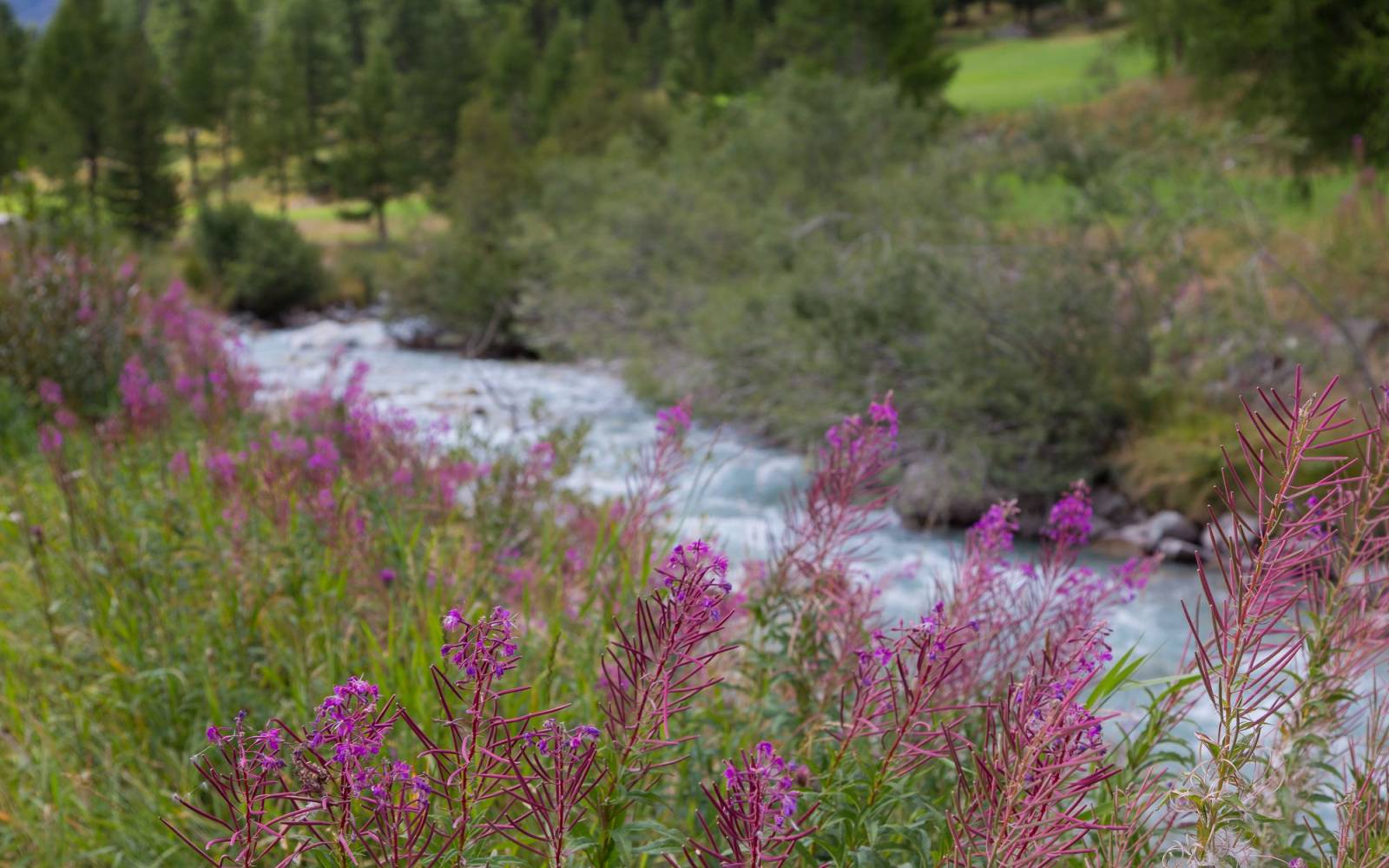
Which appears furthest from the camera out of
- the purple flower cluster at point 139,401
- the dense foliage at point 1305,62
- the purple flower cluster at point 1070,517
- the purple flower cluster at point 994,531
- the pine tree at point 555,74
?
the pine tree at point 555,74

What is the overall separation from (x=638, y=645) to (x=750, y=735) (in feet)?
3.53

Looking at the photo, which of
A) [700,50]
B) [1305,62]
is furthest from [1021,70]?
[1305,62]

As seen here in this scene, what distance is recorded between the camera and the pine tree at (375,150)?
4088cm

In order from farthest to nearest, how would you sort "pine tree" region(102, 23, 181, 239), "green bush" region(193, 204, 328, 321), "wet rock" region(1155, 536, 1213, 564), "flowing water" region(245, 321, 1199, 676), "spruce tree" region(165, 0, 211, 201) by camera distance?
"spruce tree" region(165, 0, 211, 201) → "pine tree" region(102, 23, 181, 239) → "green bush" region(193, 204, 328, 321) → "wet rock" region(1155, 536, 1213, 564) → "flowing water" region(245, 321, 1199, 676)

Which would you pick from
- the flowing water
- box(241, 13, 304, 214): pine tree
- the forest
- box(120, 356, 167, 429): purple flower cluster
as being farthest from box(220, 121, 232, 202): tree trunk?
box(120, 356, 167, 429): purple flower cluster

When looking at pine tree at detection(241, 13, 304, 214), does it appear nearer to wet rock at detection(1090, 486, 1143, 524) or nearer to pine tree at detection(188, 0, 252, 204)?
pine tree at detection(188, 0, 252, 204)

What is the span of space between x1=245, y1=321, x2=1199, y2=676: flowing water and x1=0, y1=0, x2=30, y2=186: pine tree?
20.9 meters

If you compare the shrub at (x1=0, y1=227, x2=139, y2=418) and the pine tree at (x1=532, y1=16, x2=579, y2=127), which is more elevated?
the pine tree at (x1=532, y1=16, x2=579, y2=127)

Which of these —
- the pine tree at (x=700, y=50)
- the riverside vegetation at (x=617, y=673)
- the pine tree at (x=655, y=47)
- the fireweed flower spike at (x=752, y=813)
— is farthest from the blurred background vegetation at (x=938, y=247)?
the pine tree at (x=655, y=47)

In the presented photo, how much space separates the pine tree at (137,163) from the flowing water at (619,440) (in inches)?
695

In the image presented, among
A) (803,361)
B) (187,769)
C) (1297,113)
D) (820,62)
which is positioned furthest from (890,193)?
(820,62)

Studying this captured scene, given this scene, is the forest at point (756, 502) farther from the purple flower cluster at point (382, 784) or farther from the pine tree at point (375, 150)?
the pine tree at point (375, 150)

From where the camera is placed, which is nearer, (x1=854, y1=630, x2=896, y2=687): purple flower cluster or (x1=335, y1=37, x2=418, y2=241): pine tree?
(x1=854, y1=630, x2=896, y2=687): purple flower cluster

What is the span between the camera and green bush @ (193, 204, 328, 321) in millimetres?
24906
